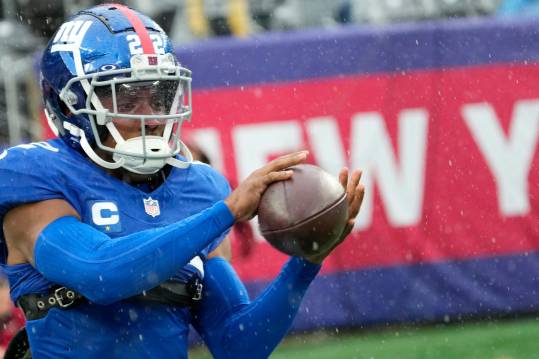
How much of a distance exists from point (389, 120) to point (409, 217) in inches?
25.9

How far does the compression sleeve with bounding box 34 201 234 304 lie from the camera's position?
2885 mm

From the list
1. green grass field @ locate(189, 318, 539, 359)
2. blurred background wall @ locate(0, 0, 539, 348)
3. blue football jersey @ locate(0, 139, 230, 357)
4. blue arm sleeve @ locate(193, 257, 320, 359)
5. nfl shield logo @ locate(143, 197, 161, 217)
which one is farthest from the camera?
blurred background wall @ locate(0, 0, 539, 348)

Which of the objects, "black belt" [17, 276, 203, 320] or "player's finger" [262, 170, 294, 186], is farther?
"black belt" [17, 276, 203, 320]

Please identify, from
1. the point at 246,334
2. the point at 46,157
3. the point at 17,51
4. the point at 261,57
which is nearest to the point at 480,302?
the point at 261,57

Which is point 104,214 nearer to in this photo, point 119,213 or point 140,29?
point 119,213

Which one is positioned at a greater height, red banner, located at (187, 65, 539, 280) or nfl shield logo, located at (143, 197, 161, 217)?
nfl shield logo, located at (143, 197, 161, 217)

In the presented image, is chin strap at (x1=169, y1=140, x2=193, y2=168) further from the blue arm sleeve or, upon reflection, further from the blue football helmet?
the blue arm sleeve

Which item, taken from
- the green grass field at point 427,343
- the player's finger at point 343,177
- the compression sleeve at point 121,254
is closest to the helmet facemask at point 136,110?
the compression sleeve at point 121,254

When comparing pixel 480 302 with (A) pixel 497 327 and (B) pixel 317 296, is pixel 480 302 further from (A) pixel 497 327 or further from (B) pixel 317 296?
(B) pixel 317 296

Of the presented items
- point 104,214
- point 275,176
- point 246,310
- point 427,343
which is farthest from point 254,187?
point 427,343

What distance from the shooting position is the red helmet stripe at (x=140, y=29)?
3166 millimetres

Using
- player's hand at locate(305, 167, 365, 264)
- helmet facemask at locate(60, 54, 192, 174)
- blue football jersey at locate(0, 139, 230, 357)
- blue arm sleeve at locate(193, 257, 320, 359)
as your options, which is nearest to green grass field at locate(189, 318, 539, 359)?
blue arm sleeve at locate(193, 257, 320, 359)

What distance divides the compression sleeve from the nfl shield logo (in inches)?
7.7

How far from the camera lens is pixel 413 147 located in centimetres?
761
